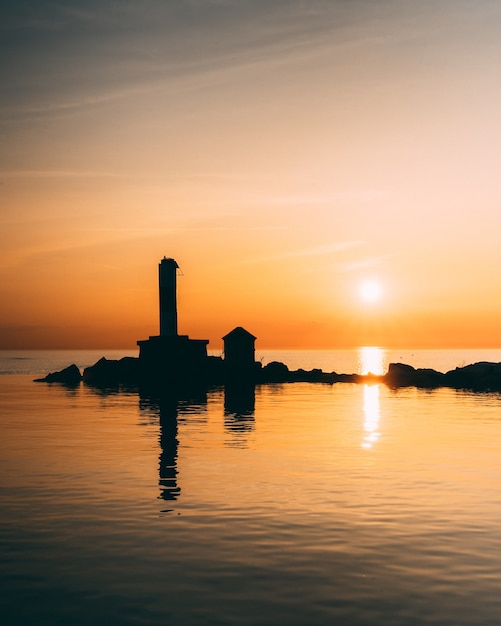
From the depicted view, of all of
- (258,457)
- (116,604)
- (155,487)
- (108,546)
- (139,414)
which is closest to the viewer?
(116,604)

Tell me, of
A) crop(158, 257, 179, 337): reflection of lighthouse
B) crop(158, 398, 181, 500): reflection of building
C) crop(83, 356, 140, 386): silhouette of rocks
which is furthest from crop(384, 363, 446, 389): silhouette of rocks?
crop(158, 398, 181, 500): reflection of building

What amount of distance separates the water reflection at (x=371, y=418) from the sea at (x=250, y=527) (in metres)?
0.36

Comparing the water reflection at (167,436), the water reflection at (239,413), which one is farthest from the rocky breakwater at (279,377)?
the water reflection at (167,436)

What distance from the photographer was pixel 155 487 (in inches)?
771

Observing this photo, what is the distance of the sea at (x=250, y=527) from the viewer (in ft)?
34.5

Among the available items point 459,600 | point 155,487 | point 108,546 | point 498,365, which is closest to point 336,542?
point 459,600

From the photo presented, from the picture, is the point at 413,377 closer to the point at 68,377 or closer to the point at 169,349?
the point at 169,349

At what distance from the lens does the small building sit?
7912 centimetres

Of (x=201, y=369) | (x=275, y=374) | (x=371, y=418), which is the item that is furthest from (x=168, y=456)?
(x=275, y=374)

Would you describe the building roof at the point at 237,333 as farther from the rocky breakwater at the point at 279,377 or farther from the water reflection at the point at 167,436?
the water reflection at the point at 167,436

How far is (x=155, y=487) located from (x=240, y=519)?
4377 mm

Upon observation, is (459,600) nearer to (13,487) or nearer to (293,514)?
(293,514)

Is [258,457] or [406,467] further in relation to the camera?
[258,457]

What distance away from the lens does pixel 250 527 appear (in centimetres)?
1525
